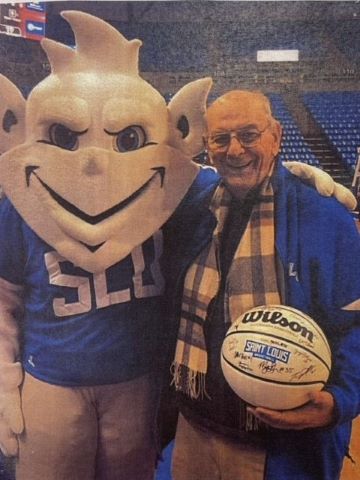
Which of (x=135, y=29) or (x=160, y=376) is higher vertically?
(x=135, y=29)

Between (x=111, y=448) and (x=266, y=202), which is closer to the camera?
(x=266, y=202)

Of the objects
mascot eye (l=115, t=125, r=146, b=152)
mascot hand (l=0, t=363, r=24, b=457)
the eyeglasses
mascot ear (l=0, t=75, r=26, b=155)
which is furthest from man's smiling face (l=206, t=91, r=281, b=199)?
mascot hand (l=0, t=363, r=24, b=457)

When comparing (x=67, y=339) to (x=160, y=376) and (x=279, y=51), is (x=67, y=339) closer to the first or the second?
(x=160, y=376)

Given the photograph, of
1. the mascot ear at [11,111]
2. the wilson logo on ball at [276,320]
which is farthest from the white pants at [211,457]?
the mascot ear at [11,111]

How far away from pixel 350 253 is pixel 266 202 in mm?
187

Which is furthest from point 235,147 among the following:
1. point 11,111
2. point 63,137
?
point 11,111

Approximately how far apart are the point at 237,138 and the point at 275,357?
41 cm

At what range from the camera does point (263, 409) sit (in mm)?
1240

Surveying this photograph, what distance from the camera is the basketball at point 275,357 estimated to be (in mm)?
1185

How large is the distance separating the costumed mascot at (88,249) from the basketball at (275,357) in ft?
0.59

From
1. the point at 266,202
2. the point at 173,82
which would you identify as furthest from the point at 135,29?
the point at 266,202

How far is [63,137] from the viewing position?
4.02 feet
